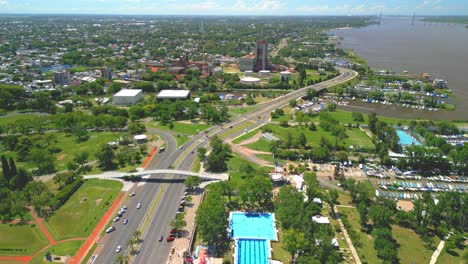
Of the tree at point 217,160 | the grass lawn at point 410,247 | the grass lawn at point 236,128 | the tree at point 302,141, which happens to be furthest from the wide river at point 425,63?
the tree at point 217,160

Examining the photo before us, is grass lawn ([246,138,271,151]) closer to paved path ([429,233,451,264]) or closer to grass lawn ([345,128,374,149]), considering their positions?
grass lawn ([345,128,374,149])

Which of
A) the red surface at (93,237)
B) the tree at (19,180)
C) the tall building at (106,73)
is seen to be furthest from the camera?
the tall building at (106,73)

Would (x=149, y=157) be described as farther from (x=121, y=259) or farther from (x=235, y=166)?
(x=121, y=259)

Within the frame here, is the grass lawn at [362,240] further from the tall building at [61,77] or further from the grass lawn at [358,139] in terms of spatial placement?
the tall building at [61,77]

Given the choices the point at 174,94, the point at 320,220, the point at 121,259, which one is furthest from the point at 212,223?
the point at 174,94

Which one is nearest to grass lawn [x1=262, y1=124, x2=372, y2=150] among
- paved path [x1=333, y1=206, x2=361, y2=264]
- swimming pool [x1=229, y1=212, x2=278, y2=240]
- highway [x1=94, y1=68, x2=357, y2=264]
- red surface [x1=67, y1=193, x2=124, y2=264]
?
highway [x1=94, y1=68, x2=357, y2=264]

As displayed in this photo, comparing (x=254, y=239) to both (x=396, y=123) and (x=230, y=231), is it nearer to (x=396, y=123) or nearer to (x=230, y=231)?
(x=230, y=231)

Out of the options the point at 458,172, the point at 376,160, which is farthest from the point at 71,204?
the point at 458,172
